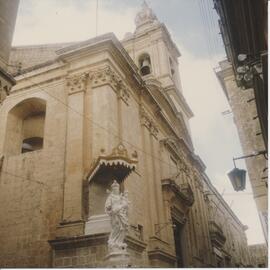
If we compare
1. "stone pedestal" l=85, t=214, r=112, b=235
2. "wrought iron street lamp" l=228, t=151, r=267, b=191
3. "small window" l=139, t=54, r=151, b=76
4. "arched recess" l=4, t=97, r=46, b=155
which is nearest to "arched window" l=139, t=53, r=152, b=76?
"small window" l=139, t=54, r=151, b=76

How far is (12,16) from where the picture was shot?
7.39 metres

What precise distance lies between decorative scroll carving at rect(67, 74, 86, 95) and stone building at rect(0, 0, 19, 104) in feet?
15.9

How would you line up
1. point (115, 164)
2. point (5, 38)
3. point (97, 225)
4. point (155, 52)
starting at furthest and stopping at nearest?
point (155, 52) → point (115, 164) → point (97, 225) → point (5, 38)

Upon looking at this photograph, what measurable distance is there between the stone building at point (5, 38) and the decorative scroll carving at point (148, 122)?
8.12m

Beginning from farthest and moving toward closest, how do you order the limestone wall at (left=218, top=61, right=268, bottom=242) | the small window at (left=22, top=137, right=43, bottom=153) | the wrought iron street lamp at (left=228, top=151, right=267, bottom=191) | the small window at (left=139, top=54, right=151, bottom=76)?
the small window at (left=139, top=54, right=151, bottom=76)
the small window at (left=22, top=137, right=43, bottom=153)
the limestone wall at (left=218, top=61, right=268, bottom=242)
the wrought iron street lamp at (left=228, top=151, right=267, bottom=191)

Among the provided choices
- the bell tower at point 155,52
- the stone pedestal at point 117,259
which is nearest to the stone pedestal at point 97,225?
the stone pedestal at point 117,259

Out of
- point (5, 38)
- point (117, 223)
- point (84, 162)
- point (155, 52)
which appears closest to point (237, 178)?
point (117, 223)

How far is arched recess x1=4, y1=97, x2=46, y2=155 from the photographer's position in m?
13.1

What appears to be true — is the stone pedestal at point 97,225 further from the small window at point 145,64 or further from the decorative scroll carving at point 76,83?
the small window at point 145,64

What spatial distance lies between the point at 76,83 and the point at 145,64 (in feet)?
36.1

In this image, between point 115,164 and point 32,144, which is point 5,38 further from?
point 32,144

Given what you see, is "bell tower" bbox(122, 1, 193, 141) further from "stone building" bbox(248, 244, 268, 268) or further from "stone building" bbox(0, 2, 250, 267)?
"stone building" bbox(248, 244, 268, 268)

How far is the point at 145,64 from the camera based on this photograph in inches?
896

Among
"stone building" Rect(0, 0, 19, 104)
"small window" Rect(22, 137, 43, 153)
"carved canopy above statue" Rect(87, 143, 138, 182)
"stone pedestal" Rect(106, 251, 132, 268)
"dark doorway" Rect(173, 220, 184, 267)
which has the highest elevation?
"small window" Rect(22, 137, 43, 153)
